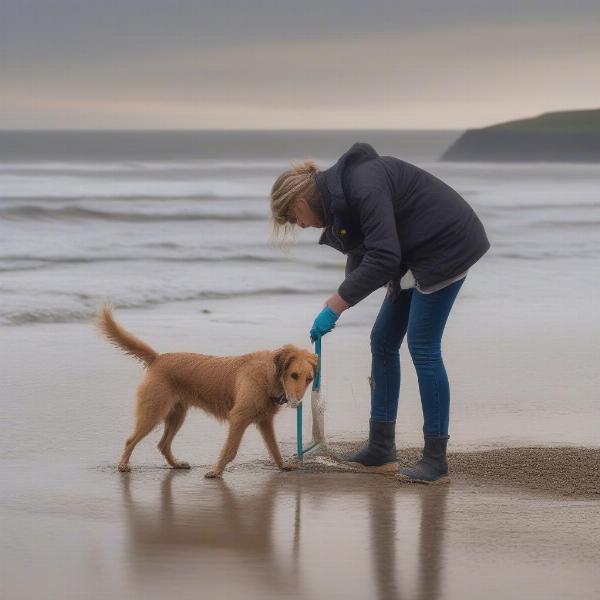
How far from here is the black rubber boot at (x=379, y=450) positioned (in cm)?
547

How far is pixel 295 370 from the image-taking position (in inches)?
200

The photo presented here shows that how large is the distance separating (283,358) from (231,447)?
0.49m

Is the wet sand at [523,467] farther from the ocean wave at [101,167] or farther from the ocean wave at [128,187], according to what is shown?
the ocean wave at [101,167]

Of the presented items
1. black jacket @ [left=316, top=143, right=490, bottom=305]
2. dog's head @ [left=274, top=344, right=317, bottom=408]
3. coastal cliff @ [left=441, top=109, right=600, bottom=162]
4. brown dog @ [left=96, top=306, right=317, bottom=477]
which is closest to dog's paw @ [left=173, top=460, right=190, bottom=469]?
brown dog @ [left=96, top=306, right=317, bottom=477]

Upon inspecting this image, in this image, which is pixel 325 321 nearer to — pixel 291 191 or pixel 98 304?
pixel 291 191

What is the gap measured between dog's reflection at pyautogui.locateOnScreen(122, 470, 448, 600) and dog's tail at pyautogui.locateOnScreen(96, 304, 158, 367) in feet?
1.87

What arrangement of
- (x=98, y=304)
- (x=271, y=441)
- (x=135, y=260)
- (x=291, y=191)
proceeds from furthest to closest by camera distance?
(x=135, y=260), (x=98, y=304), (x=271, y=441), (x=291, y=191)

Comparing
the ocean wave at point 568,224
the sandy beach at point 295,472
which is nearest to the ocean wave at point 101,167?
the ocean wave at point 568,224

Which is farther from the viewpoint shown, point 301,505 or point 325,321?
point 325,321

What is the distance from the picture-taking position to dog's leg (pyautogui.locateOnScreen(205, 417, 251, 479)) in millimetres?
5266

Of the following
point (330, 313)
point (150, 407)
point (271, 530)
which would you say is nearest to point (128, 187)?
point (150, 407)

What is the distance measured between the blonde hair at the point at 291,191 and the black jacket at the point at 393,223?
4 cm

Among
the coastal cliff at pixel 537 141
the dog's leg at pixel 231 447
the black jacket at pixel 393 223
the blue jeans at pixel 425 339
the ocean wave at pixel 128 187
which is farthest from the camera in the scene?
the coastal cliff at pixel 537 141

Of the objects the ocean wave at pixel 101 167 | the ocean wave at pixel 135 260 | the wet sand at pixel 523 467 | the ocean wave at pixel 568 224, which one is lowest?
the ocean wave at pixel 135 260
